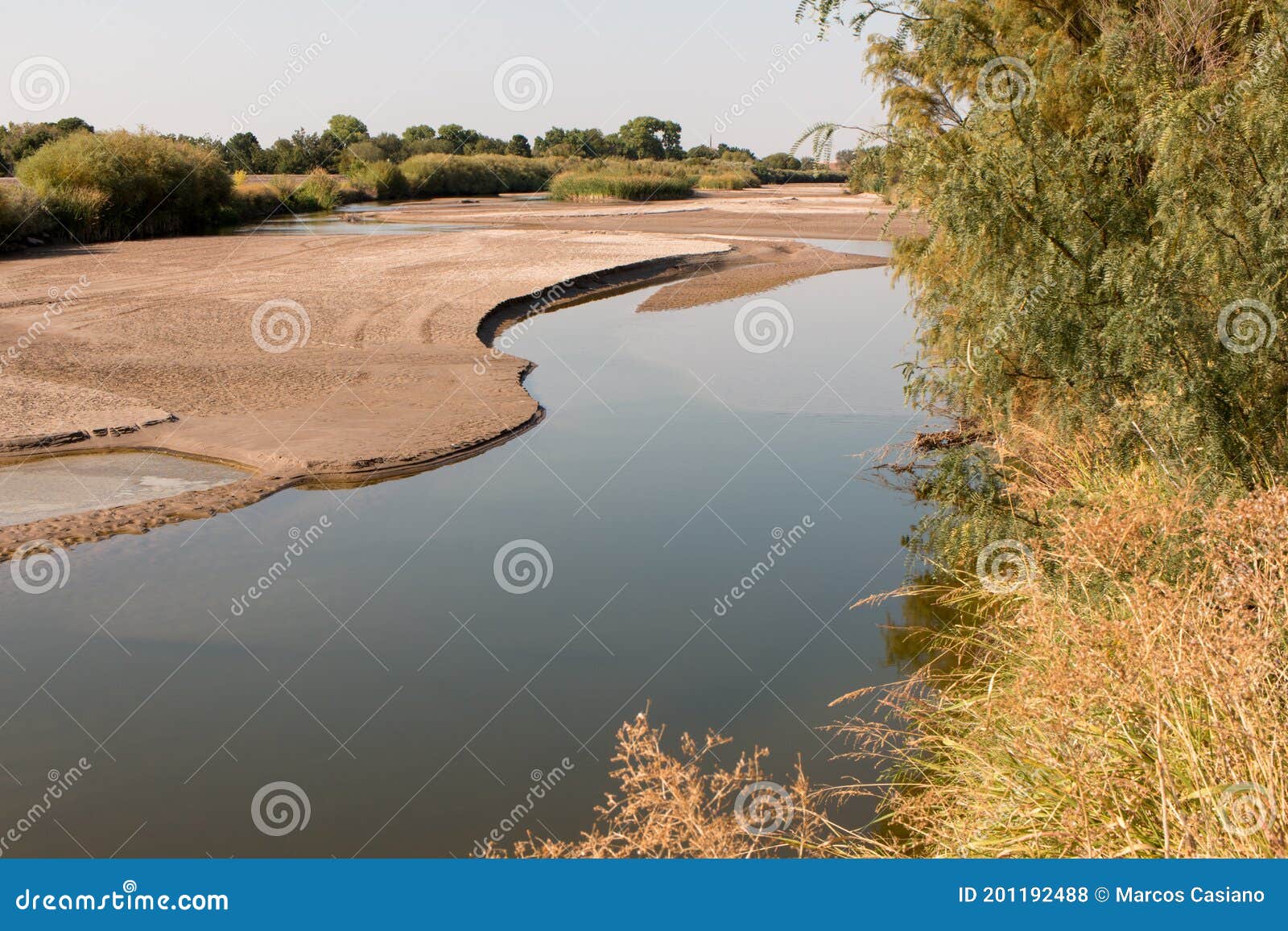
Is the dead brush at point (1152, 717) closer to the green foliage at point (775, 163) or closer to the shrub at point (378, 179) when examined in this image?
the shrub at point (378, 179)

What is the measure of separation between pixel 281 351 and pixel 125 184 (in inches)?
927

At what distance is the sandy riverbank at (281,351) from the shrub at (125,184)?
2.68m

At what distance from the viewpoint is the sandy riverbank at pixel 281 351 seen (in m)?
11.7

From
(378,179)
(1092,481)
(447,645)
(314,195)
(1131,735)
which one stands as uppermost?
(378,179)

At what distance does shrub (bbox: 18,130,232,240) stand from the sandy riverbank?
268cm

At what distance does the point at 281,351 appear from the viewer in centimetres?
1667

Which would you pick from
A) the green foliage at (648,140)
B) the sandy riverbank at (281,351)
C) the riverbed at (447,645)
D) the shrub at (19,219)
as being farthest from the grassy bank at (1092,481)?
the green foliage at (648,140)

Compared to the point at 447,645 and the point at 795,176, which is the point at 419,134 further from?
A: the point at 447,645

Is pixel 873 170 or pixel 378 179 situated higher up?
pixel 378 179

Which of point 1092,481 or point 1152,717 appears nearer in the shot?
point 1152,717

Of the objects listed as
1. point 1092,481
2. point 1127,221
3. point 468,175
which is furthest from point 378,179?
point 1092,481

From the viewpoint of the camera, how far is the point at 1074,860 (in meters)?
3.07

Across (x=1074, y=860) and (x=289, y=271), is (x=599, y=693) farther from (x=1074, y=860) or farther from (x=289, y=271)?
(x=289, y=271)

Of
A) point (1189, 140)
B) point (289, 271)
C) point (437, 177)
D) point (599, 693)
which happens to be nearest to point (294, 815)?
point (599, 693)
